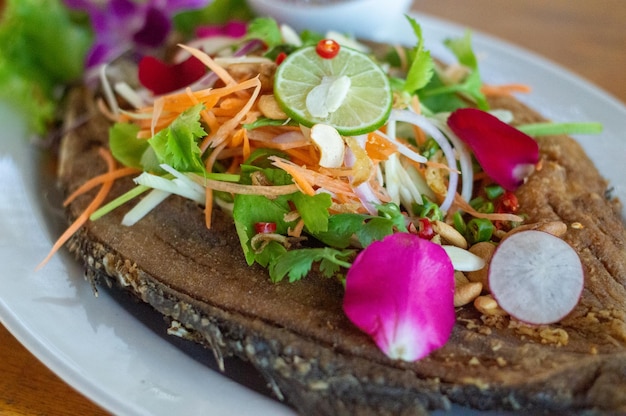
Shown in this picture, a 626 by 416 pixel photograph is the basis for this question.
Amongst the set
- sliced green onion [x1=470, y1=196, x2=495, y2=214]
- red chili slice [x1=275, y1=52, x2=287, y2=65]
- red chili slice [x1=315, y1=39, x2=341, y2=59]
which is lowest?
sliced green onion [x1=470, y1=196, x2=495, y2=214]

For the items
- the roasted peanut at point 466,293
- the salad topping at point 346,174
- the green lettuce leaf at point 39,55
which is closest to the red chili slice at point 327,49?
the salad topping at point 346,174

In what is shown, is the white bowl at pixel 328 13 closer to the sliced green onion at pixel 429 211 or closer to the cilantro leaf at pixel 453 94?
the cilantro leaf at pixel 453 94

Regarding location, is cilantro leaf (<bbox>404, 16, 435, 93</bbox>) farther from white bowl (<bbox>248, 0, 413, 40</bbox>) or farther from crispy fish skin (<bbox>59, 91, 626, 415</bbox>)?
white bowl (<bbox>248, 0, 413, 40</bbox>)

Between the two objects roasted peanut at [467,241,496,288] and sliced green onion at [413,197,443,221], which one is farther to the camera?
sliced green onion at [413,197,443,221]

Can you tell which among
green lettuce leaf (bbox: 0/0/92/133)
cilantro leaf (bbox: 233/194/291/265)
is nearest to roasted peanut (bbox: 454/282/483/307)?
cilantro leaf (bbox: 233/194/291/265)

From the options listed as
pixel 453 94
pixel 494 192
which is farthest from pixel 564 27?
pixel 494 192

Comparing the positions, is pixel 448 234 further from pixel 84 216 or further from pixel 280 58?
pixel 84 216
